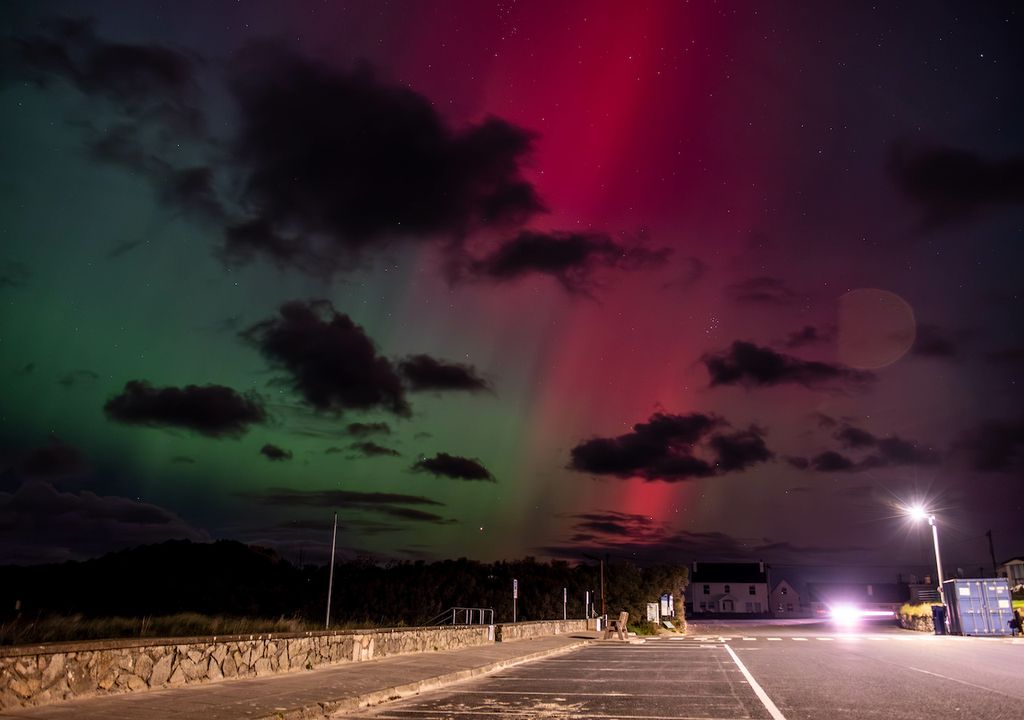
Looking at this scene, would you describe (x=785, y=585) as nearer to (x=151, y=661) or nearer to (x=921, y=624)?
(x=921, y=624)

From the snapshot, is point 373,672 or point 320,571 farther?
point 320,571

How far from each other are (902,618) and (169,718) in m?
56.3

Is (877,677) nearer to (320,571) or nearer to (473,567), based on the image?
(473,567)

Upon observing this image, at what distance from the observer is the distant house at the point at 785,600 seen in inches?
5054

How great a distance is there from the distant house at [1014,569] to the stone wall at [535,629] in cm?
6717

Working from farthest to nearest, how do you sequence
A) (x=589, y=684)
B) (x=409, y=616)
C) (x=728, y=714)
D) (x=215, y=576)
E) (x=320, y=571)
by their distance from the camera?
(x=320, y=571)
(x=215, y=576)
(x=409, y=616)
(x=589, y=684)
(x=728, y=714)

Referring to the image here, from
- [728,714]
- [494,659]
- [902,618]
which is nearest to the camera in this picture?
[728,714]

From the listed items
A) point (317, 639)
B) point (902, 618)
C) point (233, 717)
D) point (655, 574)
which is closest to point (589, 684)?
point (317, 639)

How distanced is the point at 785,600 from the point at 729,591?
→ 42.4ft

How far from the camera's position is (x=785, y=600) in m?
130

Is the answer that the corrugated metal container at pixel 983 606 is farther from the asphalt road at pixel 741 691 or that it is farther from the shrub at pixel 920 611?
the asphalt road at pixel 741 691

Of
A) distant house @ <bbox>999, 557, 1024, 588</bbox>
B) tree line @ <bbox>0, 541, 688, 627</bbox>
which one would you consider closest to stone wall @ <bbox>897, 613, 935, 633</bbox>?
tree line @ <bbox>0, 541, 688, 627</bbox>

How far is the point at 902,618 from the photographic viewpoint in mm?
53469

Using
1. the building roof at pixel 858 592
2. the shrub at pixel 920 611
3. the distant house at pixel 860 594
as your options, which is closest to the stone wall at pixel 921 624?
the shrub at pixel 920 611
